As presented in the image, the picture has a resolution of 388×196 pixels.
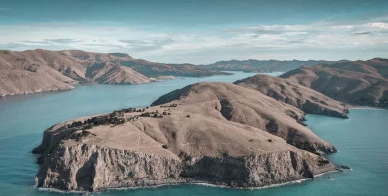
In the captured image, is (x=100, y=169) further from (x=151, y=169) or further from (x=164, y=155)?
(x=164, y=155)

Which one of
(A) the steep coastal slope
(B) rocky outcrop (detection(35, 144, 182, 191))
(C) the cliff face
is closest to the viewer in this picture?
(B) rocky outcrop (detection(35, 144, 182, 191))

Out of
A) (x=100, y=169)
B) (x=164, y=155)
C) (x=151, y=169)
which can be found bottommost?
(x=151, y=169)

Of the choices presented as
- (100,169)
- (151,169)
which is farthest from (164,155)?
(100,169)

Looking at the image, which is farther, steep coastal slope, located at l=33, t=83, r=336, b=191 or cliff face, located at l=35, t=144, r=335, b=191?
steep coastal slope, located at l=33, t=83, r=336, b=191

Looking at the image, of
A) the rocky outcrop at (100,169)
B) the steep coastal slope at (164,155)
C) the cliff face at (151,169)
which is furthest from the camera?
the steep coastal slope at (164,155)

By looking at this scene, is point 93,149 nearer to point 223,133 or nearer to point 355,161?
point 223,133

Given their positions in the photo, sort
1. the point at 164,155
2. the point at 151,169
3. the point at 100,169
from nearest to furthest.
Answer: the point at 100,169
the point at 151,169
the point at 164,155

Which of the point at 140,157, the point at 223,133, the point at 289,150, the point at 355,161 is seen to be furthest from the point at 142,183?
the point at 355,161

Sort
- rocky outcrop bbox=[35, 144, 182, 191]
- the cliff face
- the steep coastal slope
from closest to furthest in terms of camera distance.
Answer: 1. rocky outcrop bbox=[35, 144, 182, 191]
2. the cliff face
3. the steep coastal slope
